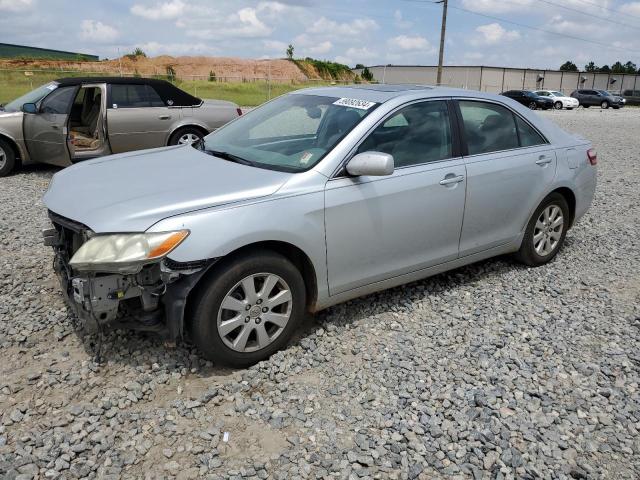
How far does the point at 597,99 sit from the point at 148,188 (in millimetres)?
46592

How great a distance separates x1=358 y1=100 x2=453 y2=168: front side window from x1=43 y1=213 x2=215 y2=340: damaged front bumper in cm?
150

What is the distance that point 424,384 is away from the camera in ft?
10.8

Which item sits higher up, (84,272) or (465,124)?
(465,124)

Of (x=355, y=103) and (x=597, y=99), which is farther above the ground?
(x=355, y=103)

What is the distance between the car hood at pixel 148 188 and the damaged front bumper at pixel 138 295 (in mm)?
166

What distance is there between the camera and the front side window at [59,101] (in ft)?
27.7

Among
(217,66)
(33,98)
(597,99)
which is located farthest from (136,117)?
(217,66)

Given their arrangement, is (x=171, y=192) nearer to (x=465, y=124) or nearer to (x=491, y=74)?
Answer: (x=465, y=124)

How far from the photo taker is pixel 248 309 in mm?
3266

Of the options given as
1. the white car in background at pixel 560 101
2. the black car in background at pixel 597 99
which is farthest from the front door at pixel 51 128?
the black car in background at pixel 597 99

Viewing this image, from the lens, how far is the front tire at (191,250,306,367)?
310 centimetres

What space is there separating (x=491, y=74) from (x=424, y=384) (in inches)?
2539

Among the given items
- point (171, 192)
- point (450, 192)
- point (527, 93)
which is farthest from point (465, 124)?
point (527, 93)

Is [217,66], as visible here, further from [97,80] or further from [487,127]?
[487,127]
